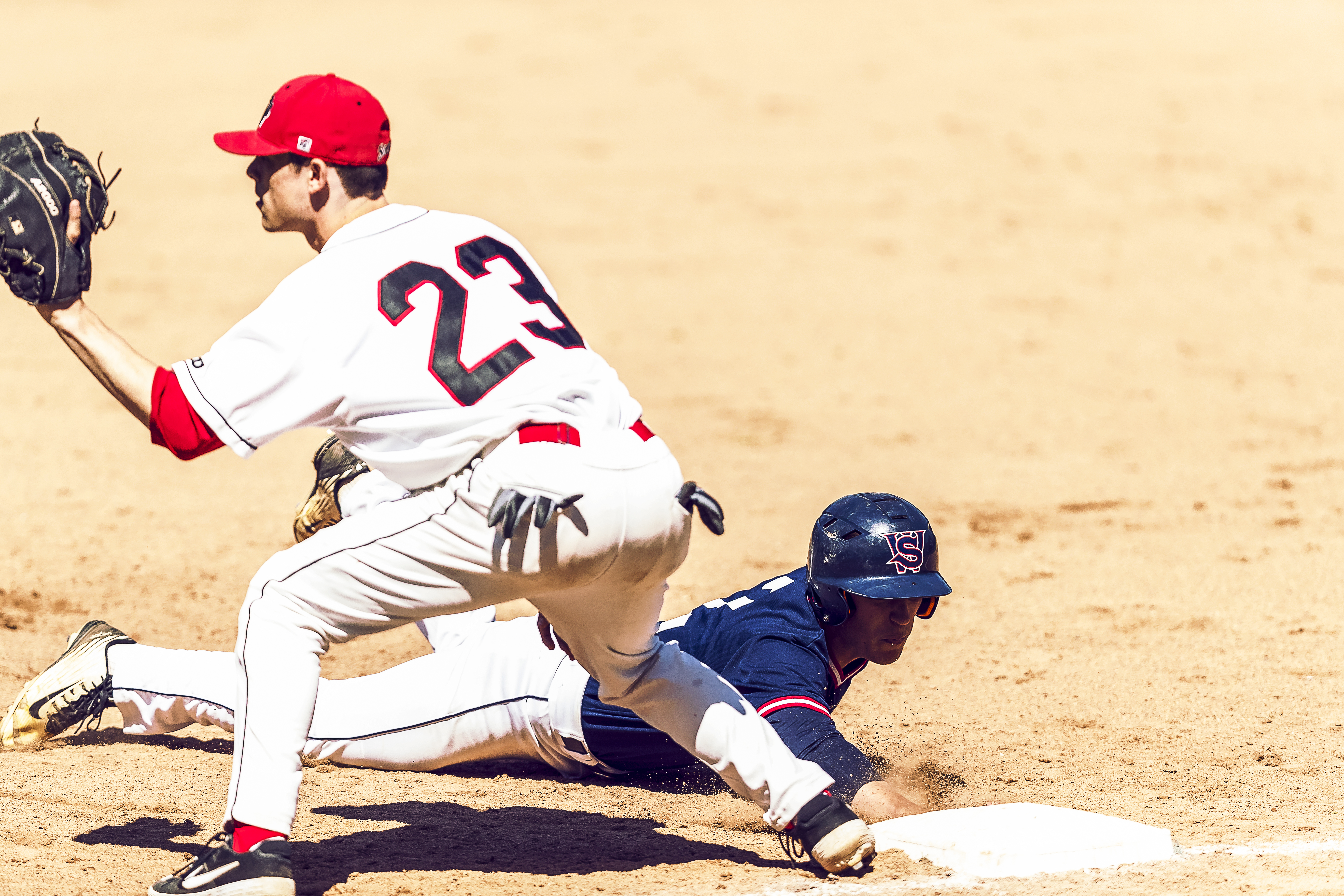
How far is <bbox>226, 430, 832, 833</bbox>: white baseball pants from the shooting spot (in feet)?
9.18

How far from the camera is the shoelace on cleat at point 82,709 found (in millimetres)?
3988

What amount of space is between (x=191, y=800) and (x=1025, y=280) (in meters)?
7.46

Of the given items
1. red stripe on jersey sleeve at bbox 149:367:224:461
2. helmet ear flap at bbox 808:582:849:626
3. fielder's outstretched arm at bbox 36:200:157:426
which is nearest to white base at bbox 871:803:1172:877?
helmet ear flap at bbox 808:582:849:626

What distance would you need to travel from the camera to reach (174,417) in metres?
2.82

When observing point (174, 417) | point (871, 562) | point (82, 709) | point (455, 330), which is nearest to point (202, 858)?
point (174, 417)

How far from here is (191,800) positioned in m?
3.80

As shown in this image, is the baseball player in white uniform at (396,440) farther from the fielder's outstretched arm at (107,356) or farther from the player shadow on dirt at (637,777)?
the player shadow on dirt at (637,777)

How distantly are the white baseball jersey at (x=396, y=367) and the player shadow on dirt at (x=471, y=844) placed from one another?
976 mm

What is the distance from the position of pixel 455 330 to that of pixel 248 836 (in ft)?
3.34

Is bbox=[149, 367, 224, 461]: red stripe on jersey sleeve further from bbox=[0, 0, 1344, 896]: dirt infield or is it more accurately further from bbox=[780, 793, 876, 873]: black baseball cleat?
bbox=[780, 793, 876, 873]: black baseball cleat

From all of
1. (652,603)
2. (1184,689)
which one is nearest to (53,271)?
(652,603)

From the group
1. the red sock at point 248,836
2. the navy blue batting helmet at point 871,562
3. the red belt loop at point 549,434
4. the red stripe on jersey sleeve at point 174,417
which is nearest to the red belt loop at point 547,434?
the red belt loop at point 549,434

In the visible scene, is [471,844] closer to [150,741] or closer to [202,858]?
[202,858]

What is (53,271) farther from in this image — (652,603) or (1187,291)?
(1187,291)
